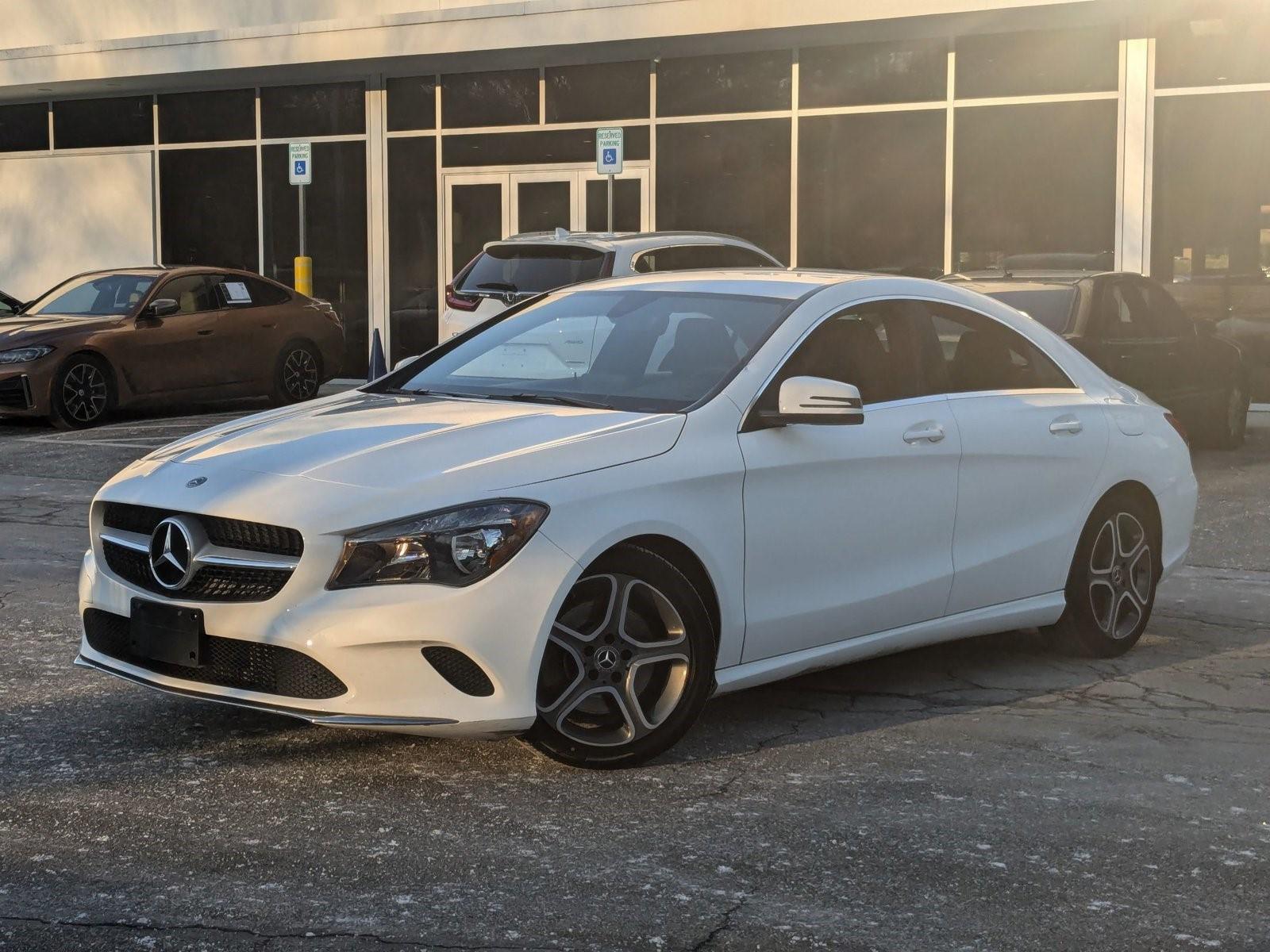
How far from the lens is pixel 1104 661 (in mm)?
7336

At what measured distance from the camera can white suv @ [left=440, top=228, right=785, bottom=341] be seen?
47.2ft

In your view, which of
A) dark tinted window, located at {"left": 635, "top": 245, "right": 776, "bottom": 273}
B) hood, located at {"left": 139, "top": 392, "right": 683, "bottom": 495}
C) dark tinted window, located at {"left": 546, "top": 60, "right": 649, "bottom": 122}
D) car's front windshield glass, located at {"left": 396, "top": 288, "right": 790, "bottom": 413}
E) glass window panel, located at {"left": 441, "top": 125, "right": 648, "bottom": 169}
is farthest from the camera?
glass window panel, located at {"left": 441, "top": 125, "right": 648, "bottom": 169}

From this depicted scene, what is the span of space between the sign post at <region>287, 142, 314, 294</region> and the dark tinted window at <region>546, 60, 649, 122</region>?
3.11m

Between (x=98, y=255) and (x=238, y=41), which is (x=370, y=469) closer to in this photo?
(x=238, y=41)

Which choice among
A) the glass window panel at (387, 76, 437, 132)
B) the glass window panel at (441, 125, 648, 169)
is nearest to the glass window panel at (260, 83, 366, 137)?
the glass window panel at (387, 76, 437, 132)

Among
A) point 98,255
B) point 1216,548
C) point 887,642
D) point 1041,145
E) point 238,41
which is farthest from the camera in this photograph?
Result: point 98,255

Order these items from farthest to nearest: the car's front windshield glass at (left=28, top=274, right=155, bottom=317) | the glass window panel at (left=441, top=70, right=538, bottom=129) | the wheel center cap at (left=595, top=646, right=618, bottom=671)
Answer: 1. the glass window panel at (left=441, top=70, right=538, bottom=129)
2. the car's front windshield glass at (left=28, top=274, right=155, bottom=317)
3. the wheel center cap at (left=595, top=646, right=618, bottom=671)

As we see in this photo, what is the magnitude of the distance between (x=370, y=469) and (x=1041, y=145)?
51.7ft

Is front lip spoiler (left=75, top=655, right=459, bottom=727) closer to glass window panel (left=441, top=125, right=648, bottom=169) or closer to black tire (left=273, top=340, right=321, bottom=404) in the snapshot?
black tire (left=273, top=340, right=321, bottom=404)

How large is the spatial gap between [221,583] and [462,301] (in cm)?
982

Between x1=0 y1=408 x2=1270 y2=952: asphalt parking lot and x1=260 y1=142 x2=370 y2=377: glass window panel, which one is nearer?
x1=0 y1=408 x2=1270 y2=952: asphalt parking lot

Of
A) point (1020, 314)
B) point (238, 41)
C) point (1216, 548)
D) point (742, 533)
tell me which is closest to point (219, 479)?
point (742, 533)

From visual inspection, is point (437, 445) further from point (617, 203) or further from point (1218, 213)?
point (617, 203)

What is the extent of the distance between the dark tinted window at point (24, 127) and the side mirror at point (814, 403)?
79.6 feet
